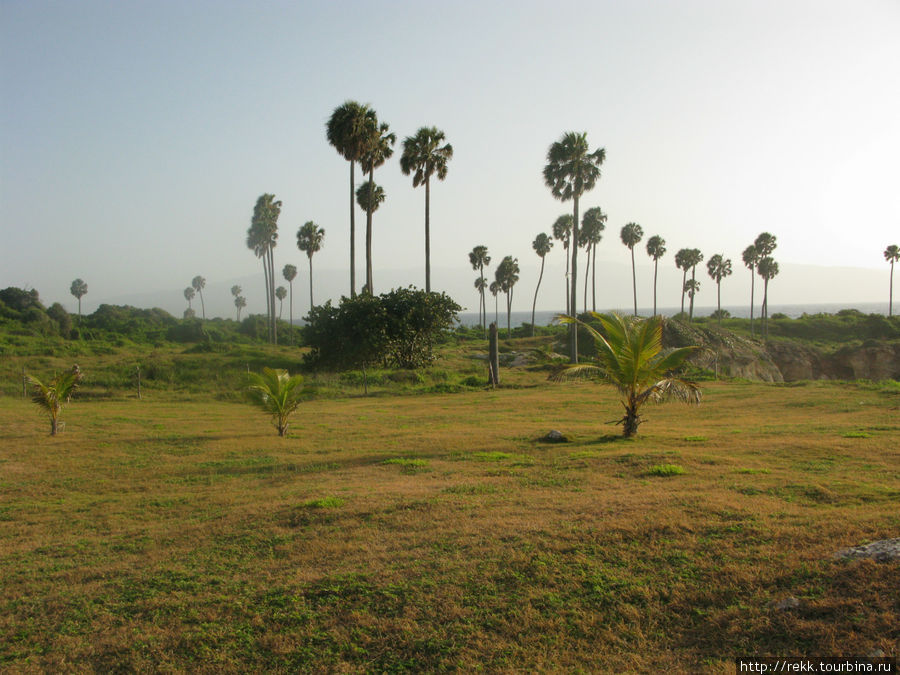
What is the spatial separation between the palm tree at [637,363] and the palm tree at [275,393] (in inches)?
290

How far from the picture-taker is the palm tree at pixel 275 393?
1528 cm

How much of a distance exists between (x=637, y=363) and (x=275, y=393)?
959 centimetres

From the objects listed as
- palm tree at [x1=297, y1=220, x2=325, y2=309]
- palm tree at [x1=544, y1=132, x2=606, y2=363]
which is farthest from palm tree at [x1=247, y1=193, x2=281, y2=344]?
palm tree at [x1=544, y1=132, x2=606, y2=363]

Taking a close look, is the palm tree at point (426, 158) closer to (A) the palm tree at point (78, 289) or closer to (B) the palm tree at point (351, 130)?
(B) the palm tree at point (351, 130)

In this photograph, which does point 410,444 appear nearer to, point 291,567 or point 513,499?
point 513,499

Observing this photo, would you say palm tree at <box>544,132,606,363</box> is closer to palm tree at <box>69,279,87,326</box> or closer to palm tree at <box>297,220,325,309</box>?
palm tree at <box>297,220,325,309</box>

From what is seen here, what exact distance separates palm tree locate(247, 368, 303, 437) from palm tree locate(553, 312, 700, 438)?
24.1 ft

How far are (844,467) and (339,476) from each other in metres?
8.99

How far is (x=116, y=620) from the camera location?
5.16 m

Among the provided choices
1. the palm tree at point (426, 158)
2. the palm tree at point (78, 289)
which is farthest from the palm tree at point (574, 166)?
the palm tree at point (78, 289)

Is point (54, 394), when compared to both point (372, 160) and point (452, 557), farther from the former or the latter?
point (372, 160)

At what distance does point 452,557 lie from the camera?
6008mm

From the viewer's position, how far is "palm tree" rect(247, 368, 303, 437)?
15281 millimetres

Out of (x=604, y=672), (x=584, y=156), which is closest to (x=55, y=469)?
(x=604, y=672)
